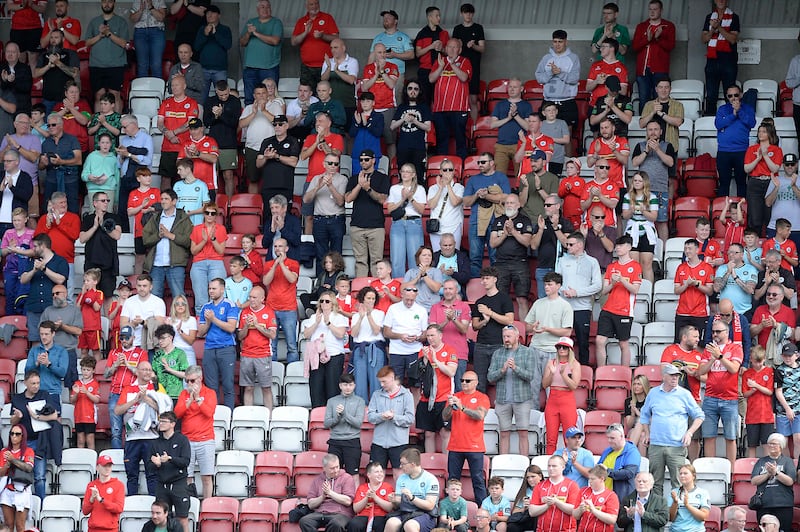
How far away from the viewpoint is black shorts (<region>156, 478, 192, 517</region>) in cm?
1530

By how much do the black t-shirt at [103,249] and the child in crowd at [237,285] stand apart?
1.37 meters

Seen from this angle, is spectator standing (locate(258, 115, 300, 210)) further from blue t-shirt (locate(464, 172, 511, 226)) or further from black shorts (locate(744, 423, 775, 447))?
black shorts (locate(744, 423, 775, 447))

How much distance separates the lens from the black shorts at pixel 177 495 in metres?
15.3

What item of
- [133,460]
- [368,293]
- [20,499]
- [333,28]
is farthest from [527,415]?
[333,28]

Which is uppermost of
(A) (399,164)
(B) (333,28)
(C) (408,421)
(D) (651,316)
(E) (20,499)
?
(B) (333,28)

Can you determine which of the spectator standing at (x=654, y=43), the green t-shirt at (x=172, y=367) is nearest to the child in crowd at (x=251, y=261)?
the green t-shirt at (x=172, y=367)

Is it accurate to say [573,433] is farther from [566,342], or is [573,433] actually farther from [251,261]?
[251,261]

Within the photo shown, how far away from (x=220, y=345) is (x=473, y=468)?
3.23m

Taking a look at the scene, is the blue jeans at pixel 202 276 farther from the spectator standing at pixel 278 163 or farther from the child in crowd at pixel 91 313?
the spectator standing at pixel 278 163

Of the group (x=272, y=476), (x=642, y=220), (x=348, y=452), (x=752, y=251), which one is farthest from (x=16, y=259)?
(x=752, y=251)

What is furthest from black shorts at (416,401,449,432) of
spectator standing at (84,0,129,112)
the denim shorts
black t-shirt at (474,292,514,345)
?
spectator standing at (84,0,129,112)

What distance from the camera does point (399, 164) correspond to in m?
19.2

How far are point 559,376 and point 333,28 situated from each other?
7.15 m

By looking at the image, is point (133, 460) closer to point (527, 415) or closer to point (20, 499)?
point (20, 499)
